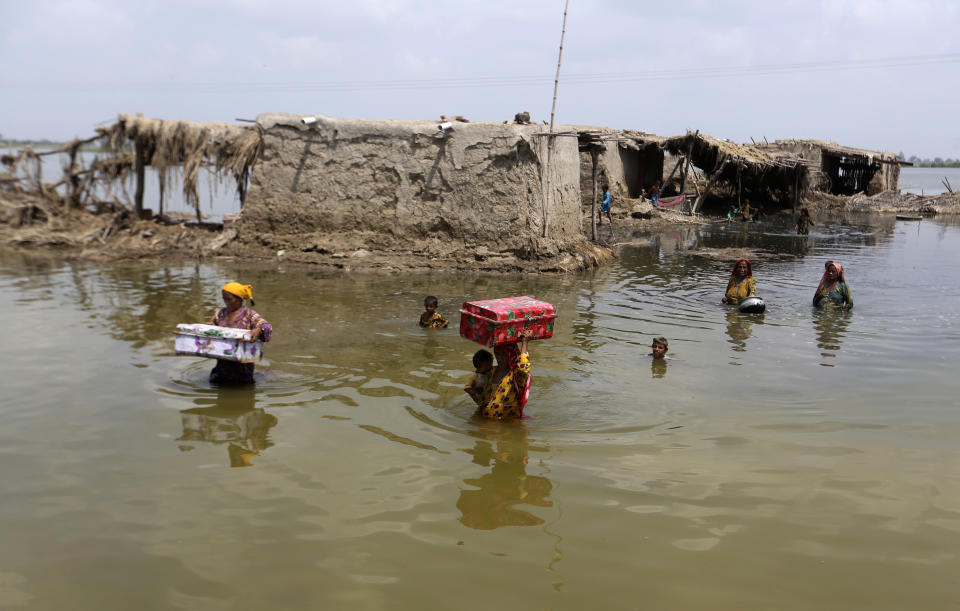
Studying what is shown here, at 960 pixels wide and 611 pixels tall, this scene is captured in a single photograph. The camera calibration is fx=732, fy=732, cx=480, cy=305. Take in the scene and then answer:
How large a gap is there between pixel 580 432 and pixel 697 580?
7.52 feet

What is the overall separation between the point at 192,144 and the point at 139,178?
6.13ft

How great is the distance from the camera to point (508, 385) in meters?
5.96

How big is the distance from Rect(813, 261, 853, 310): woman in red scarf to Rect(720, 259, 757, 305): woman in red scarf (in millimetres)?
999

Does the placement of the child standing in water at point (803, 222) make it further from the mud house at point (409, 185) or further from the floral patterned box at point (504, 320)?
the floral patterned box at point (504, 320)

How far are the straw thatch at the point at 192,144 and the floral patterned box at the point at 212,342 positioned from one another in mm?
10225

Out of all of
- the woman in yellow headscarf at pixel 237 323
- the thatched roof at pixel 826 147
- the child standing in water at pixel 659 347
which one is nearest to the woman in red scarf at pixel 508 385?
the woman in yellow headscarf at pixel 237 323

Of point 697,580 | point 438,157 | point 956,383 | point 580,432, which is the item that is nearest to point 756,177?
point 438,157

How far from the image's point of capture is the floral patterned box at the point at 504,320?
17.8 ft

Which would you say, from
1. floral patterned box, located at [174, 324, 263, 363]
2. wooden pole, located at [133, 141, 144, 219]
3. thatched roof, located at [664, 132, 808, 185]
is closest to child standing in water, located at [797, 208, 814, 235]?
thatched roof, located at [664, 132, 808, 185]

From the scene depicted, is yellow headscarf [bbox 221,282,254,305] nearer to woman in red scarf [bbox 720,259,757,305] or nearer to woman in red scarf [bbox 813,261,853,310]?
woman in red scarf [bbox 720,259,757,305]

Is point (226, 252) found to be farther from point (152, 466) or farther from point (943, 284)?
point (943, 284)

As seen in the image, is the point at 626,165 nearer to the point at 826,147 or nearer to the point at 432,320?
the point at 826,147

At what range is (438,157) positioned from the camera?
1418cm

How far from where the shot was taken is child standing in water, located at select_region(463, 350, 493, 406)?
604cm
